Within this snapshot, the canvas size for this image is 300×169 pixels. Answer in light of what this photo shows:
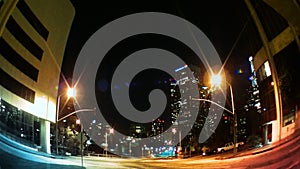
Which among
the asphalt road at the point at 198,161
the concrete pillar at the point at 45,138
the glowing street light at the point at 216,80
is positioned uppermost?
the glowing street light at the point at 216,80

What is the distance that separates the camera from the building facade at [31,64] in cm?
129

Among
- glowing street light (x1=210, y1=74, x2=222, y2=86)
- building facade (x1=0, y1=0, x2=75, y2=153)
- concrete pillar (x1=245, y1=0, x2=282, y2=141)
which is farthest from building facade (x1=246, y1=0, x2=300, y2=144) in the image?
building facade (x1=0, y1=0, x2=75, y2=153)

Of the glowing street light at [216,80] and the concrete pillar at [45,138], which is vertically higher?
the glowing street light at [216,80]

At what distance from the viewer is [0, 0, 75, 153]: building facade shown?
1294mm

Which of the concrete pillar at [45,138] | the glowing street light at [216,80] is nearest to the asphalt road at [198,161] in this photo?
the concrete pillar at [45,138]

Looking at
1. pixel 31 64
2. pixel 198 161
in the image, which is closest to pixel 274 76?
pixel 198 161

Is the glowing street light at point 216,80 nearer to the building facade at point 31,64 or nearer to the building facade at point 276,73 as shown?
the building facade at point 276,73

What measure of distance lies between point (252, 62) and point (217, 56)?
6.2 inches

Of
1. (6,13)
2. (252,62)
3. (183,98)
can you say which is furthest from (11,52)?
(252,62)

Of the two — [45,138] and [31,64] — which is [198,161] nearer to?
[45,138]

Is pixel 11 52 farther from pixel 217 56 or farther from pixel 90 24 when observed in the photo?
pixel 217 56

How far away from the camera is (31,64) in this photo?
1.29m

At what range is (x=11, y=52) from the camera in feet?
4.49

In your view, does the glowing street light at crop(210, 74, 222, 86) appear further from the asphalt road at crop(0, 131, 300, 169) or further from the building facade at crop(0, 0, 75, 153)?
the building facade at crop(0, 0, 75, 153)
